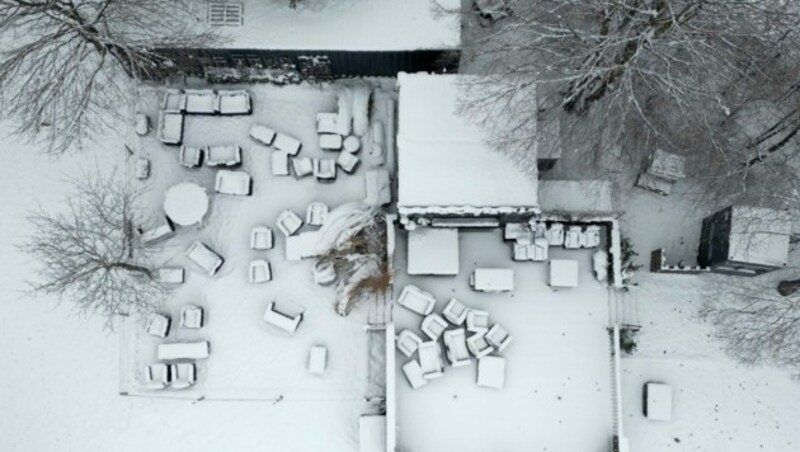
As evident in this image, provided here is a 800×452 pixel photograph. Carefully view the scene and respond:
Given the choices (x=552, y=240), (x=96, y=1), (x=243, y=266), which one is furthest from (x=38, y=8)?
(x=552, y=240)

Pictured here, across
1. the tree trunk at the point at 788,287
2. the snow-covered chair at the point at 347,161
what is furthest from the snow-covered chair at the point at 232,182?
the tree trunk at the point at 788,287

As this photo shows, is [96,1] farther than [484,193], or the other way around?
[96,1]

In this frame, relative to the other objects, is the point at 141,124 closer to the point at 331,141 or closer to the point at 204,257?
the point at 204,257

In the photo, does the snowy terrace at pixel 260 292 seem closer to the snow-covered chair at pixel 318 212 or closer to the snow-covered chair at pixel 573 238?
the snow-covered chair at pixel 318 212

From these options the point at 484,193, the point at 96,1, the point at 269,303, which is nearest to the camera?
the point at 484,193

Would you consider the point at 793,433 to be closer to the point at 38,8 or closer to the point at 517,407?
the point at 517,407

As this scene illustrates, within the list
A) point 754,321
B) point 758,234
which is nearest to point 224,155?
point 758,234
